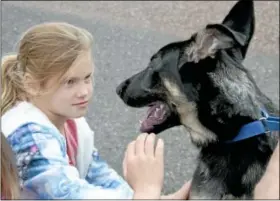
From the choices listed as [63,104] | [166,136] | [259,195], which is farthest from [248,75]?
[166,136]

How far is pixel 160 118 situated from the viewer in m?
3.00

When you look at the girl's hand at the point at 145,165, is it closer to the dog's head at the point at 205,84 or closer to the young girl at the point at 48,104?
the young girl at the point at 48,104

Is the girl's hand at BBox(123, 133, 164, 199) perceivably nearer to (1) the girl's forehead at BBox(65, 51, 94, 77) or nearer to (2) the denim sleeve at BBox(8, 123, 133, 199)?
(2) the denim sleeve at BBox(8, 123, 133, 199)

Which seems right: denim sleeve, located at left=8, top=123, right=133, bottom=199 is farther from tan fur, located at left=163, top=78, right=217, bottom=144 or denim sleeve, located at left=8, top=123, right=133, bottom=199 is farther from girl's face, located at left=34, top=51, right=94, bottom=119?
tan fur, located at left=163, top=78, right=217, bottom=144

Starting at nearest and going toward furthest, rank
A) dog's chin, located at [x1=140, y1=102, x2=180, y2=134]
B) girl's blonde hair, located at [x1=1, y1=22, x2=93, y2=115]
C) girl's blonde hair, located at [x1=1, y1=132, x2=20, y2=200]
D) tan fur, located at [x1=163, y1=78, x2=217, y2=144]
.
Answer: girl's blonde hair, located at [x1=1, y1=132, x2=20, y2=200] → girl's blonde hair, located at [x1=1, y1=22, x2=93, y2=115] → tan fur, located at [x1=163, y1=78, x2=217, y2=144] → dog's chin, located at [x1=140, y1=102, x2=180, y2=134]

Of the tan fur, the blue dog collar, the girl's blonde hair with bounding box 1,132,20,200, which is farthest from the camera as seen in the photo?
the tan fur

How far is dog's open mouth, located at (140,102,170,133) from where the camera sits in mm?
3000

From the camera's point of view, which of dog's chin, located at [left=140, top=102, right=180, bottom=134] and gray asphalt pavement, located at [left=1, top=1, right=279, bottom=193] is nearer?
dog's chin, located at [left=140, top=102, right=180, bottom=134]

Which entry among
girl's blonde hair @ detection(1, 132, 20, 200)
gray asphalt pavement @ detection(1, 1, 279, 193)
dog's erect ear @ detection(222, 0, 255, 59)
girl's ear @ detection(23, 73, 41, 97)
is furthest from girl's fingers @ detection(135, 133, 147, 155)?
gray asphalt pavement @ detection(1, 1, 279, 193)

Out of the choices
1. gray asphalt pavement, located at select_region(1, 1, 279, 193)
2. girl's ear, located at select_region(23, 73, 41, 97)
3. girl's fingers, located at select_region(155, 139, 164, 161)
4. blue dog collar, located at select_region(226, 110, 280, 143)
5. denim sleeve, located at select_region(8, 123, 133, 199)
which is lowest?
gray asphalt pavement, located at select_region(1, 1, 279, 193)

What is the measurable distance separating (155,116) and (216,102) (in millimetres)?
369

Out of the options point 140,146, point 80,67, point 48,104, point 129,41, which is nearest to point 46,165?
point 48,104

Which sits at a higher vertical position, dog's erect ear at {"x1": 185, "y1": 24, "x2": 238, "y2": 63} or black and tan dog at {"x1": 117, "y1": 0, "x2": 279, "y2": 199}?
dog's erect ear at {"x1": 185, "y1": 24, "x2": 238, "y2": 63}

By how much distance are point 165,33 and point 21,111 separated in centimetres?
528
